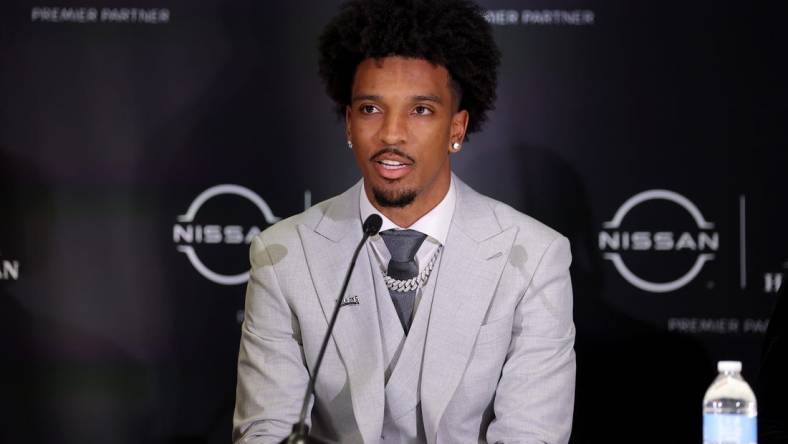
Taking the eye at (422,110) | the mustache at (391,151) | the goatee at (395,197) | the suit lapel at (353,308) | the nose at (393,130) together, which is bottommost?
the suit lapel at (353,308)

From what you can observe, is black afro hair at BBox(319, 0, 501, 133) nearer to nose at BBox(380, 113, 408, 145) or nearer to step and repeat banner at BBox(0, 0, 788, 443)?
nose at BBox(380, 113, 408, 145)

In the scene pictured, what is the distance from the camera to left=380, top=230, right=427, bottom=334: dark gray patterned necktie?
305cm

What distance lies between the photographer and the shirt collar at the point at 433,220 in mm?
3115

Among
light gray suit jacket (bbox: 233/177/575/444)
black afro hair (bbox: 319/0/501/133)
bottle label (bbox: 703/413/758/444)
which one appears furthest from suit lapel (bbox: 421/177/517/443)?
bottle label (bbox: 703/413/758/444)

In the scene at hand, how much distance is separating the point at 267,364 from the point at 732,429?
1.27m

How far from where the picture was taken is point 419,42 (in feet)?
9.82

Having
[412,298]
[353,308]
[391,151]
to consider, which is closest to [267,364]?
[353,308]

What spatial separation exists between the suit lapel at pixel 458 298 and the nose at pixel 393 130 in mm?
299

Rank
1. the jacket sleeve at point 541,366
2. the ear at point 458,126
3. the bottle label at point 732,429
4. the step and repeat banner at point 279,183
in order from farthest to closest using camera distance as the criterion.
A: the step and repeat banner at point 279,183 → the ear at point 458,126 → the jacket sleeve at point 541,366 → the bottle label at point 732,429

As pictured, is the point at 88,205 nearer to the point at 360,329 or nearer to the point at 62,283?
the point at 62,283

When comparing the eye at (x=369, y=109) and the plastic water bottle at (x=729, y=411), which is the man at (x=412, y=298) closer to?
the eye at (x=369, y=109)

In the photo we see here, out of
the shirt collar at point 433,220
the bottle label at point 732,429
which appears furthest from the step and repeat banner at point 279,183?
the bottle label at point 732,429

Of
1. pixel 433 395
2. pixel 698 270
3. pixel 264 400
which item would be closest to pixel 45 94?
pixel 264 400

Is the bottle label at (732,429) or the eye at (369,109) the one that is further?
the eye at (369,109)
